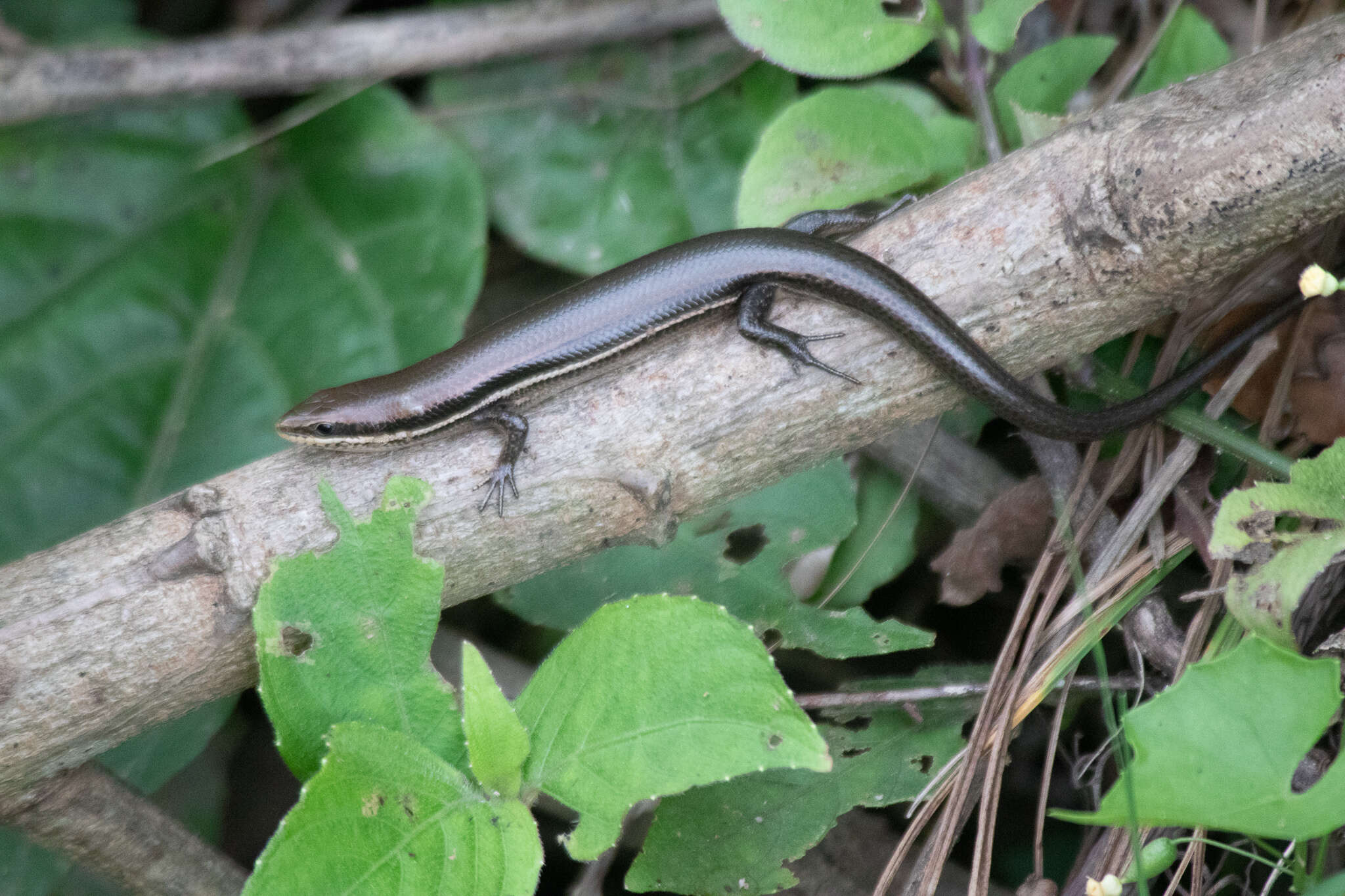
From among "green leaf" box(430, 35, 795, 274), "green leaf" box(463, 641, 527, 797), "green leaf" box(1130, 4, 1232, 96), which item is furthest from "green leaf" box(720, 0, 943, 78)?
"green leaf" box(463, 641, 527, 797)

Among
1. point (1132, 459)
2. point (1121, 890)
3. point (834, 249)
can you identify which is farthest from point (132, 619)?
point (1132, 459)

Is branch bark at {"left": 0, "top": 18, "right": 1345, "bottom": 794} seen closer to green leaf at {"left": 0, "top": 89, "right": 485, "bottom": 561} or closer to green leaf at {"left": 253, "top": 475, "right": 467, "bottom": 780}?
green leaf at {"left": 253, "top": 475, "right": 467, "bottom": 780}

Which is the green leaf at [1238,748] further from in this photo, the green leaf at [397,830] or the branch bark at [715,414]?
the green leaf at [397,830]

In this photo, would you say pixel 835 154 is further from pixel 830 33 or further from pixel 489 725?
Answer: pixel 489 725

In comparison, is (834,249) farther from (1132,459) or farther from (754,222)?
(1132,459)

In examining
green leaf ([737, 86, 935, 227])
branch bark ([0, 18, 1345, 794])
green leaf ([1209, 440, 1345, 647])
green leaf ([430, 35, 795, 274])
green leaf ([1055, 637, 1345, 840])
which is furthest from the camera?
green leaf ([430, 35, 795, 274])

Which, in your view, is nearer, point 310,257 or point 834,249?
point 834,249

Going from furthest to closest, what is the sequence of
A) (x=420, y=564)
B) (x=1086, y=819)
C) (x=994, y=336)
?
(x=994, y=336) < (x=420, y=564) < (x=1086, y=819)

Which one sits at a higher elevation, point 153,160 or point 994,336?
point 153,160
